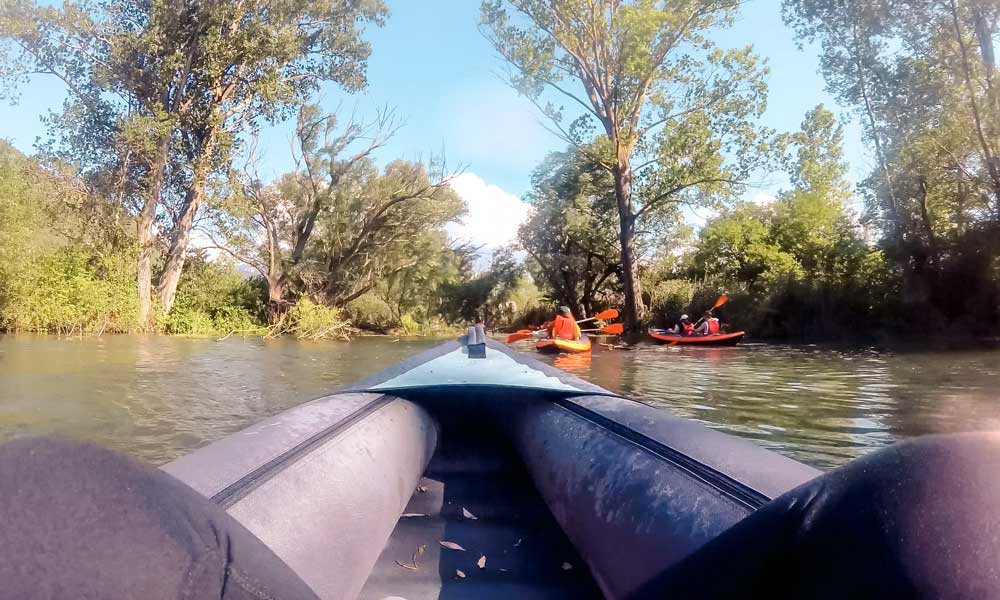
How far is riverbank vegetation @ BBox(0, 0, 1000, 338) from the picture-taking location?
1314 centimetres

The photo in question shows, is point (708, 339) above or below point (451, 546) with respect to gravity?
above

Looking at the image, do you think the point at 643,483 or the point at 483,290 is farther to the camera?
the point at 483,290

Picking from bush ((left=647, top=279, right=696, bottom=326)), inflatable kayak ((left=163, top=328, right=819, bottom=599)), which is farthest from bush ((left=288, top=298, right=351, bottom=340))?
inflatable kayak ((left=163, top=328, right=819, bottom=599))

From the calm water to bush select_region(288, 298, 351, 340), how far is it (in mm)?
7434

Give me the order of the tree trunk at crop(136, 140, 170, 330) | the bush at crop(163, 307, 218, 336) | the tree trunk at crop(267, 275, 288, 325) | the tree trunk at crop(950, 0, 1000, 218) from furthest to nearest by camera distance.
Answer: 1. the tree trunk at crop(267, 275, 288, 325)
2. the bush at crop(163, 307, 218, 336)
3. the tree trunk at crop(136, 140, 170, 330)
4. the tree trunk at crop(950, 0, 1000, 218)

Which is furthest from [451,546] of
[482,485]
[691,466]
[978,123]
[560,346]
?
[978,123]

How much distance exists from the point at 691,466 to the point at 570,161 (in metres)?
21.5

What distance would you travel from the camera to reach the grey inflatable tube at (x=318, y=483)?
1.00m

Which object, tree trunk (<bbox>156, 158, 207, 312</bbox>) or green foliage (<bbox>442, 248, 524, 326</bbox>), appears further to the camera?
green foliage (<bbox>442, 248, 524, 326</bbox>)

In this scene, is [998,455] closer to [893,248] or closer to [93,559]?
[93,559]

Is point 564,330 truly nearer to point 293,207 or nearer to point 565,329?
point 565,329

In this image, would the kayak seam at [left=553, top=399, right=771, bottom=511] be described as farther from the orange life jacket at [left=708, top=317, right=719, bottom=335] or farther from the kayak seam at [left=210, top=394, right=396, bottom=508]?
the orange life jacket at [left=708, top=317, right=719, bottom=335]

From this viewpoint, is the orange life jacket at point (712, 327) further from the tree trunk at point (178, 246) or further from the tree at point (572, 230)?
the tree trunk at point (178, 246)

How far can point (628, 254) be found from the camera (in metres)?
17.0
